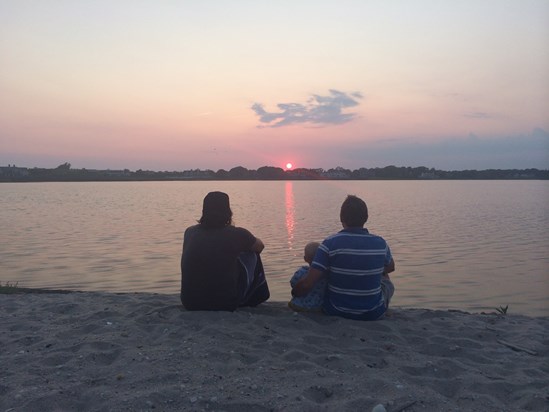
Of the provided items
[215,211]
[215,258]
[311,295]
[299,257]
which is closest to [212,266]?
[215,258]

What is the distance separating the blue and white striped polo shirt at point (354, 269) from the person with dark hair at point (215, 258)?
86cm

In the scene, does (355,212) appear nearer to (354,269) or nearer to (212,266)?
(354,269)

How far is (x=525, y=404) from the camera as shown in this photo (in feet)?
11.8

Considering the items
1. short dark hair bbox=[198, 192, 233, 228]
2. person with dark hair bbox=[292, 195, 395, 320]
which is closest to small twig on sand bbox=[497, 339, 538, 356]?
person with dark hair bbox=[292, 195, 395, 320]

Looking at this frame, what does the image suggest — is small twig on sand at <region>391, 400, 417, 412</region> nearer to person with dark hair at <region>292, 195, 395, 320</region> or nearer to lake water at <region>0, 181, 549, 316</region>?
person with dark hair at <region>292, 195, 395, 320</region>

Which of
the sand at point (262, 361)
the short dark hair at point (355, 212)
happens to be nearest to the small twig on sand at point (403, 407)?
the sand at point (262, 361)

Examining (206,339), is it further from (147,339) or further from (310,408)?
(310,408)

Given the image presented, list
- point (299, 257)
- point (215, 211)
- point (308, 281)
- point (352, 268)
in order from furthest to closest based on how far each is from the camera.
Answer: point (299, 257) → point (215, 211) → point (308, 281) → point (352, 268)

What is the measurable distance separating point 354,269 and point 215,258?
149 cm

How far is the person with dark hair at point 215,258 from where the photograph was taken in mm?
5535

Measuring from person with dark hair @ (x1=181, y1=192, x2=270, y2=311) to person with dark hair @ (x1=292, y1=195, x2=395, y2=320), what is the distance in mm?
713

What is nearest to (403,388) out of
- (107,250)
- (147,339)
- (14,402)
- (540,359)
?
(540,359)

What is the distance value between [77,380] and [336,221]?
22.8 meters

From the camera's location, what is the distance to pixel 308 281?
17.9ft
